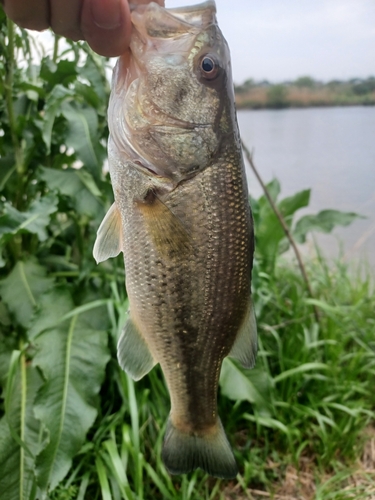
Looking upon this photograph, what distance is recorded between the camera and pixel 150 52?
89 centimetres

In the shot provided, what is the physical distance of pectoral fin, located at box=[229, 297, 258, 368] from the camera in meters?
0.98

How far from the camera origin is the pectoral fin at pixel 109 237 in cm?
94

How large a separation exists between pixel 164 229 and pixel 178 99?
11.0 inches

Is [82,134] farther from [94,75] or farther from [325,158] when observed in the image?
[325,158]

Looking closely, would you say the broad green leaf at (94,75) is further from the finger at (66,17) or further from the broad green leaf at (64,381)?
the finger at (66,17)

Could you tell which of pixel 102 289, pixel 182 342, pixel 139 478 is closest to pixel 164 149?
pixel 182 342

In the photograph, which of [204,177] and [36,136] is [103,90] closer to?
[36,136]

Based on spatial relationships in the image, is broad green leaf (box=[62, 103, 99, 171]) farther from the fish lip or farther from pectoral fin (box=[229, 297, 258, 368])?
pectoral fin (box=[229, 297, 258, 368])

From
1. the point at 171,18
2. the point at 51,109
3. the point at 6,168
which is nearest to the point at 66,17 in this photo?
the point at 171,18

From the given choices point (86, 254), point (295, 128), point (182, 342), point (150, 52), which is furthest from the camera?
point (295, 128)

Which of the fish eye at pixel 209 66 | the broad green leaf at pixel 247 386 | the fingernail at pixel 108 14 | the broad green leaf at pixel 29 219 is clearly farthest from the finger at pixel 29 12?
the broad green leaf at pixel 247 386

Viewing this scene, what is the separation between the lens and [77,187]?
6.03 feet

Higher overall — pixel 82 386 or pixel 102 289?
pixel 102 289

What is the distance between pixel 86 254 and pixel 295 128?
3935mm
